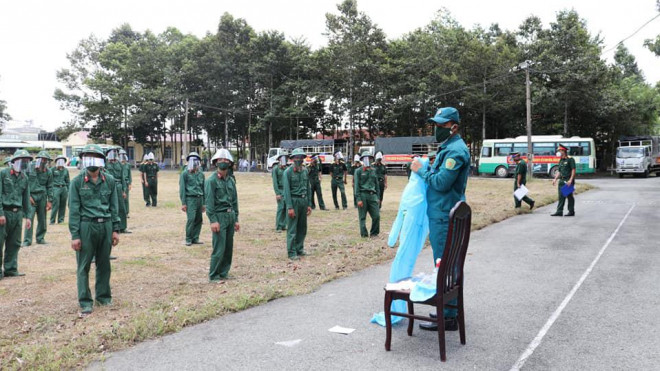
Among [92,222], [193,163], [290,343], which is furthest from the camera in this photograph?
[193,163]

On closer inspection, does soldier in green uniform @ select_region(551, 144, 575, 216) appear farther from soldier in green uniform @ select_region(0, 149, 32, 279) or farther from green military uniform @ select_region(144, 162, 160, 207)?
green military uniform @ select_region(144, 162, 160, 207)

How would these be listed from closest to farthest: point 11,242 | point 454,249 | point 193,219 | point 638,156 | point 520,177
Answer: point 454,249, point 11,242, point 193,219, point 520,177, point 638,156

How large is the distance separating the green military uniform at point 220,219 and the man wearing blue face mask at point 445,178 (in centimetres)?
359

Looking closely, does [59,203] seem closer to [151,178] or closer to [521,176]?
[151,178]

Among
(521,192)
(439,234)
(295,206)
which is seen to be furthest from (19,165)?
(521,192)

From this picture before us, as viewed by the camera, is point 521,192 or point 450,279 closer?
point 450,279

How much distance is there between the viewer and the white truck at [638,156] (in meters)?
33.2

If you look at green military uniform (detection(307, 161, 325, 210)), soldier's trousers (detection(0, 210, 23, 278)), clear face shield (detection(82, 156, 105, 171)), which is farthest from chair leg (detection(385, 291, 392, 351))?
green military uniform (detection(307, 161, 325, 210))

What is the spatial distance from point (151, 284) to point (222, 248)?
3.73 feet

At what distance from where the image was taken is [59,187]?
43.0 ft

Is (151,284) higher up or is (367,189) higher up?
(367,189)

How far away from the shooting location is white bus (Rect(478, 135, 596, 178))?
33000 millimetres

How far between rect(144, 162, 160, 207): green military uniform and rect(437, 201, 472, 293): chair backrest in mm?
14911

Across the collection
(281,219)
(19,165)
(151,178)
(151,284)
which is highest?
(19,165)
